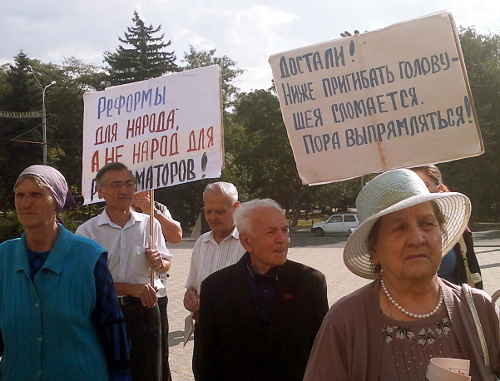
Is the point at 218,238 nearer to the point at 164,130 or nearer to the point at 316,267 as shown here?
the point at 164,130

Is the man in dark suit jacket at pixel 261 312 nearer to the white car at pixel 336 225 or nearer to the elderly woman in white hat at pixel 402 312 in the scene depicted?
the elderly woman in white hat at pixel 402 312

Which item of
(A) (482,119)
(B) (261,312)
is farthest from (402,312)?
(A) (482,119)

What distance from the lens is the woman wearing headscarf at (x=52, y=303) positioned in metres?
2.65

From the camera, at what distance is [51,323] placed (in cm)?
265

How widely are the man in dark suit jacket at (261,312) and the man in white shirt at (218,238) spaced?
2.77 feet

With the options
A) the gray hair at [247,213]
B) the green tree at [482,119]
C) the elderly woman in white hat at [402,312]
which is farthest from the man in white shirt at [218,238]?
the green tree at [482,119]

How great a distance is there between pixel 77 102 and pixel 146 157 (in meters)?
50.0

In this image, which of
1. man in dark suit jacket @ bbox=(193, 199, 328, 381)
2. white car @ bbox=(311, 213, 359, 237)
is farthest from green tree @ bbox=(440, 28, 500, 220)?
man in dark suit jacket @ bbox=(193, 199, 328, 381)

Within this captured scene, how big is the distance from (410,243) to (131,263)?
2477mm

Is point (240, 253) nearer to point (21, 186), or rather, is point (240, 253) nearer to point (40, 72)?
point (21, 186)

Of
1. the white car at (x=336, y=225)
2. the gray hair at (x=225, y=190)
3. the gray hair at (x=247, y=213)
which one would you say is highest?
the white car at (x=336, y=225)

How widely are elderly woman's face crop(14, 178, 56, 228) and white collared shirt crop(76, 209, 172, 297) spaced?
4.22 ft

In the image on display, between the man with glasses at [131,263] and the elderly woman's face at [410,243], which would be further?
the man with glasses at [131,263]

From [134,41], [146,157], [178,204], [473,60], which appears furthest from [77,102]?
[146,157]
